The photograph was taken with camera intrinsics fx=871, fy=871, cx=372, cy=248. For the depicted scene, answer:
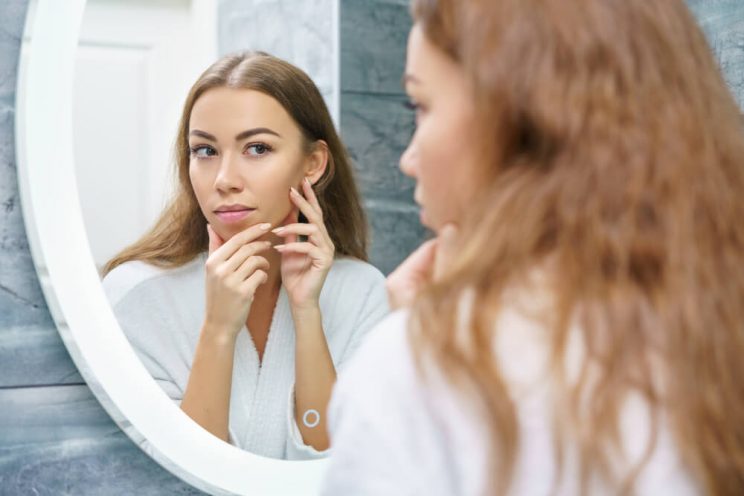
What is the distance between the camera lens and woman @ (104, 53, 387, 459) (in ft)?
2.67

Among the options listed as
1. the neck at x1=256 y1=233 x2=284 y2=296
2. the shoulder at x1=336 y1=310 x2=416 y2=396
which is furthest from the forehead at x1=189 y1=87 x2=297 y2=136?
the shoulder at x1=336 y1=310 x2=416 y2=396

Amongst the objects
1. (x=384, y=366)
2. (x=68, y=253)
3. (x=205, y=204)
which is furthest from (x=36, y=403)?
(x=384, y=366)

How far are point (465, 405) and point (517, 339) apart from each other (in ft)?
0.13

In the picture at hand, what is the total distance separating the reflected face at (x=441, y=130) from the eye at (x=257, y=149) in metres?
0.35

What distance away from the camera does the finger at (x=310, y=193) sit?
870 mm

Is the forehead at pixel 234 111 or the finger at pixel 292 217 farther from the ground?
the forehead at pixel 234 111

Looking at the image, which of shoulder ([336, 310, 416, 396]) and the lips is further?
the lips

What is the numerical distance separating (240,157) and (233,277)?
116 mm

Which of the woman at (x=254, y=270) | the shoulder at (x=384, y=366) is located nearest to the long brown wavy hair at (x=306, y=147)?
the woman at (x=254, y=270)

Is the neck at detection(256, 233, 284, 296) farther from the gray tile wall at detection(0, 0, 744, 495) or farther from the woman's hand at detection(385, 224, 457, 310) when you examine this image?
the woman's hand at detection(385, 224, 457, 310)

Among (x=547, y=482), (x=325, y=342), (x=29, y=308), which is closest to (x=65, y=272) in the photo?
(x=29, y=308)

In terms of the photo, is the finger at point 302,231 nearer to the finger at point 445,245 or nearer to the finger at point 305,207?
the finger at point 305,207

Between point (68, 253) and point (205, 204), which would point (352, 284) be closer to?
point (205, 204)

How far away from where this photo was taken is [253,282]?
851 millimetres
